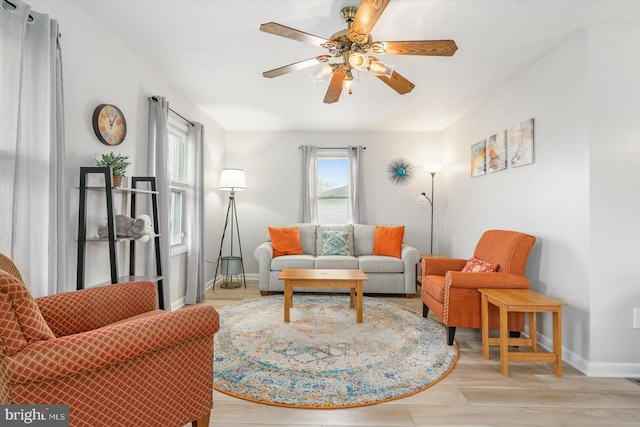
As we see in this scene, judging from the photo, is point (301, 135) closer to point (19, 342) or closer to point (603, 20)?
point (603, 20)

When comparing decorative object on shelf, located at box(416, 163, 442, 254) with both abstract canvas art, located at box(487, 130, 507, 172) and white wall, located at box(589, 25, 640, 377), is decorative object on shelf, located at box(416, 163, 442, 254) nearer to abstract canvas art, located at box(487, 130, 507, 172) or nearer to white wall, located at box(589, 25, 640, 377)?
abstract canvas art, located at box(487, 130, 507, 172)

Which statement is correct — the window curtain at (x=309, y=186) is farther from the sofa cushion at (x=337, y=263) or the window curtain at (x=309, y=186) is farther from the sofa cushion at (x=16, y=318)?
the sofa cushion at (x=16, y=318)

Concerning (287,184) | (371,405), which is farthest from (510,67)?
(287,184)

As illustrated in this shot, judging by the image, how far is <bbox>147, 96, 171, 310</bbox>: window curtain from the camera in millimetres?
3016

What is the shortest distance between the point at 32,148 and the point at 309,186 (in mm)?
3772

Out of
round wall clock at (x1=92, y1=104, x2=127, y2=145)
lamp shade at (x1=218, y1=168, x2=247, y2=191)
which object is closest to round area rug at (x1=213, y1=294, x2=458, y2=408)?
lamp shade at (x1=218, y1=168, x2=247, y2=191)

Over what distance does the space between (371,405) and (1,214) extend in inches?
87.3

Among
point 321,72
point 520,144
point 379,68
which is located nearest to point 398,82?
point 379,68


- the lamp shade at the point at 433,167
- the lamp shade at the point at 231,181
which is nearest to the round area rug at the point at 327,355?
the lamp shade at the point at 231,181

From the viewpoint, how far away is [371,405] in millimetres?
1804

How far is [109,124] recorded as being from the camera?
96.9 inches

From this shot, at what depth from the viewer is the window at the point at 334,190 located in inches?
210

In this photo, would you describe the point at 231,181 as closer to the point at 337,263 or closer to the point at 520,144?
the point at 337,263

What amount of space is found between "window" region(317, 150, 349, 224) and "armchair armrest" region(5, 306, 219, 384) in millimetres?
4038
